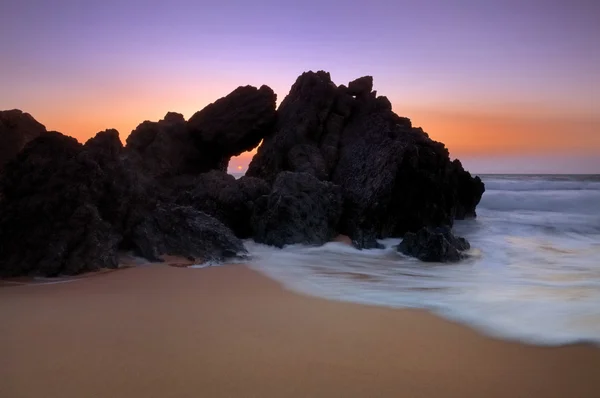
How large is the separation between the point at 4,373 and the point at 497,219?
44.6 ft

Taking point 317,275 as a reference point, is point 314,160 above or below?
above

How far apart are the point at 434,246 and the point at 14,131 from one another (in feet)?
23.9

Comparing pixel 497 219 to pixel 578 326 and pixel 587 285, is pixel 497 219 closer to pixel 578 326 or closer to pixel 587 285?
pixel 587 285

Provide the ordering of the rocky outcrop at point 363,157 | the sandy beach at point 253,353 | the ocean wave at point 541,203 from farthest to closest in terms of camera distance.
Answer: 1. the ocean wave at point 541,203
2. the rocky outcrop at point 363,157
3. the sandy beach at point 253,353

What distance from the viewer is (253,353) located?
2662mm

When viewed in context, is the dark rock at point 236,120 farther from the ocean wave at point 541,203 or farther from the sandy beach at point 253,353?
the ocean wave at point 541,203

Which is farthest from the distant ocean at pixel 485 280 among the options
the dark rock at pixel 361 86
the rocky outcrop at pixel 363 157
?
the dark rock at pixel 361 86

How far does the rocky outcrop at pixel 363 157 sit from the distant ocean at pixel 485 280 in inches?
31.6

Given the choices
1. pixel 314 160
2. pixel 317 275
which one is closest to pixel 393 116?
pixel 314 160

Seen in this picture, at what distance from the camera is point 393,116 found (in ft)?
35.4

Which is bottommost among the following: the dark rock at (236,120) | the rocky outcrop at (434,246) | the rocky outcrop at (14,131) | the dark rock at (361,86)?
the rocky outcrop at (434,246)

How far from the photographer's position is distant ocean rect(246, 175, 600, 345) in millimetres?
3482

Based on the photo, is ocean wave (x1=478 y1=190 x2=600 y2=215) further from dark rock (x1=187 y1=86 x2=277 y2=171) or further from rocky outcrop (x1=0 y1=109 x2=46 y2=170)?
rocky outcrop (x1=0 y1=109 x2=46 y2=170)

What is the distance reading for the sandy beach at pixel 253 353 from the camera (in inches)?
88.7
